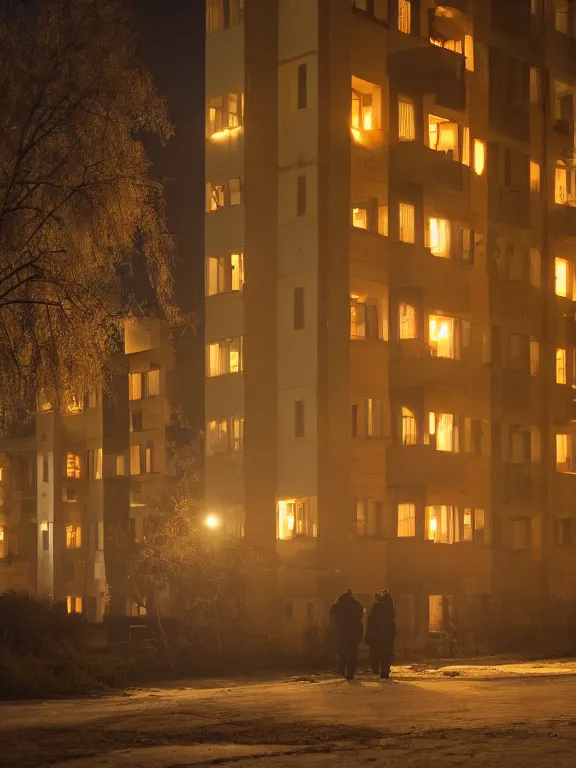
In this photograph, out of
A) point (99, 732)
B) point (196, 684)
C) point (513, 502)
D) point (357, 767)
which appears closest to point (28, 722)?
point (99, 732)

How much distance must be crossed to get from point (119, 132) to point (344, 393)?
2310 cm

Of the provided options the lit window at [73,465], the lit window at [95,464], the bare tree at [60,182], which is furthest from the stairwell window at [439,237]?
the bare tree at [60,182]

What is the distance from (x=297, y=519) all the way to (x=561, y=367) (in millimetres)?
Answer: 14922

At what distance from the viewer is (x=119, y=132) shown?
2486 cm

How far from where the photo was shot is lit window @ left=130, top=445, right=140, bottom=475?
2451 inches

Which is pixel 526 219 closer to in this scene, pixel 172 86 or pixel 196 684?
pixel 172 86

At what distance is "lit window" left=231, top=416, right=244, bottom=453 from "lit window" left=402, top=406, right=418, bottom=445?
559 centimetres

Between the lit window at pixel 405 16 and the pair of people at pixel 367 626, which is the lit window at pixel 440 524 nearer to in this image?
the lit window at pixel 405 16

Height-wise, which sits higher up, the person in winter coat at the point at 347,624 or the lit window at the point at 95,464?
the lit window at the point at 95,464

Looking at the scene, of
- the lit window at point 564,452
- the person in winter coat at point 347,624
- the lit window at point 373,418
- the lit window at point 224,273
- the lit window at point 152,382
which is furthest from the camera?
the lit window at point 152,382

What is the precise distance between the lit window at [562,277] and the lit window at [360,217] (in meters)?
10.6

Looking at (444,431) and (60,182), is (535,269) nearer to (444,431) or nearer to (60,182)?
(444,431)

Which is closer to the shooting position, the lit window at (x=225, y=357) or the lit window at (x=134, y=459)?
the lit window at (x=225, y=357)

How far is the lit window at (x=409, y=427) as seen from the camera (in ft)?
162
